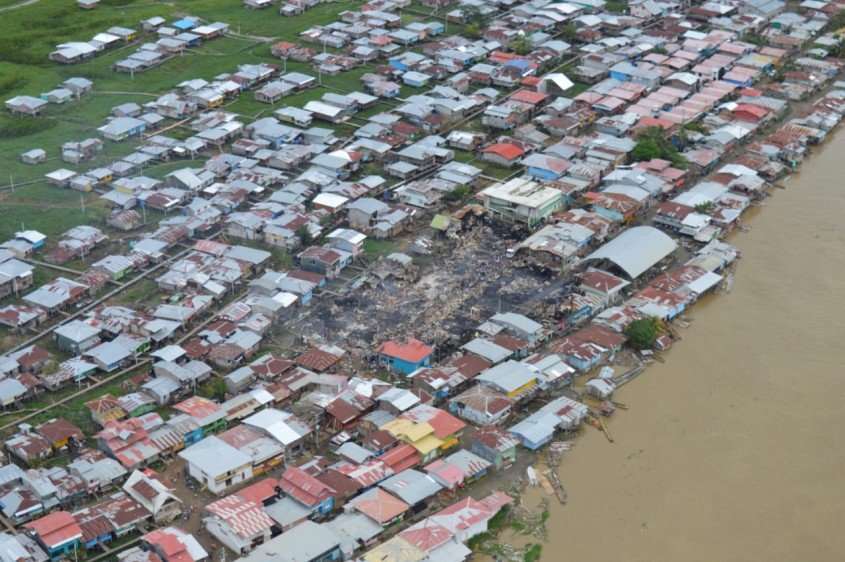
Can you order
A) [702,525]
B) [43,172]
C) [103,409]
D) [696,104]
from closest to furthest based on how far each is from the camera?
[702,525] < [103,409] < [43,172] < [696,104]

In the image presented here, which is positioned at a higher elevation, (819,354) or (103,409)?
(103,409)

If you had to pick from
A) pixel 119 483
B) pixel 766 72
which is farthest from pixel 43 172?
pixel 766 72

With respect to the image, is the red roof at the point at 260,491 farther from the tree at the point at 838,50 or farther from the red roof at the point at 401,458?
the tree at the point at 838,50

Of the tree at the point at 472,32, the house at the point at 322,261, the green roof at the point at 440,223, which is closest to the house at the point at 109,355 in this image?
the house at the point at 322,261

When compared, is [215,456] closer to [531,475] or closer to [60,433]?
[60,433]

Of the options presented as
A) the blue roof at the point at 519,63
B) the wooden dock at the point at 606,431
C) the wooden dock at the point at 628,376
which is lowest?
the wooden dock at the point at 628,376

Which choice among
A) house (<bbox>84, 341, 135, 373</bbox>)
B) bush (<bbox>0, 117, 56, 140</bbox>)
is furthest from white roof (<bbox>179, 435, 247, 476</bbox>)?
bush (<bbox>0, 117, 56, 140</bbox>)

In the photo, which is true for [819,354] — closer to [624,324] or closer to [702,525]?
[624,324]
